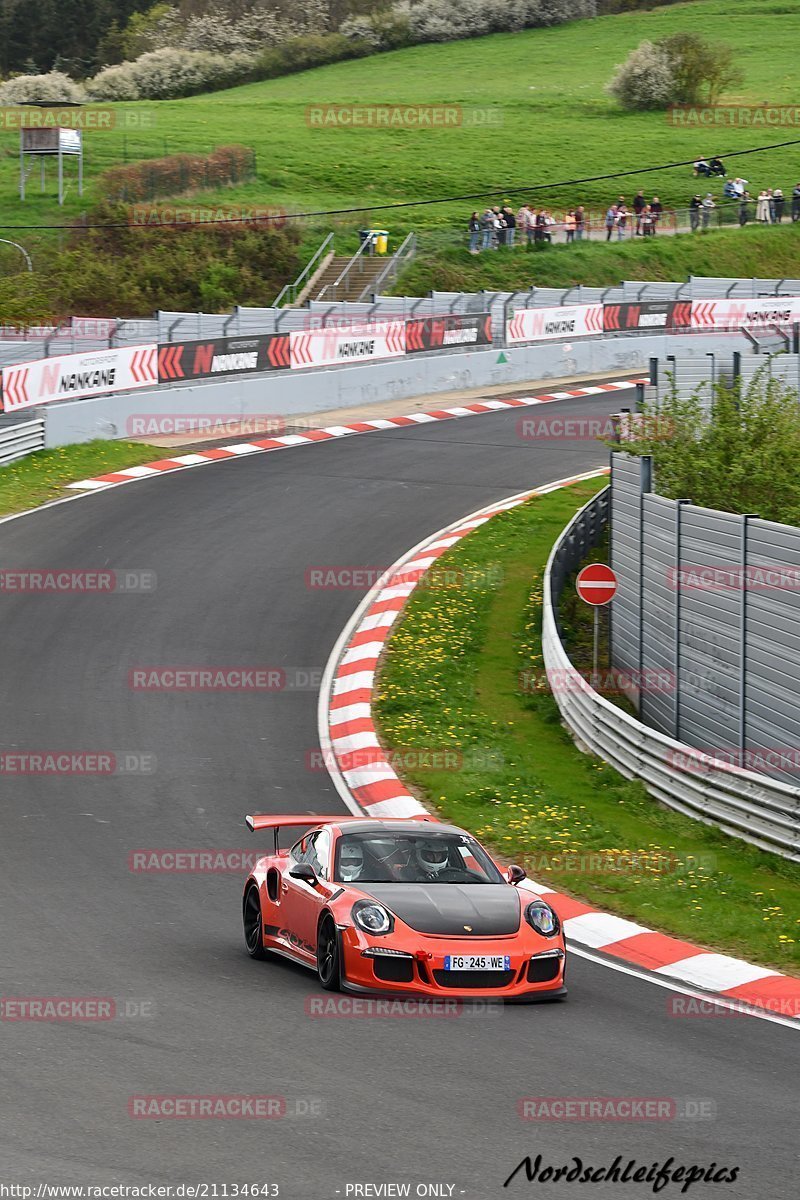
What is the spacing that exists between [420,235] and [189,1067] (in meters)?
A: 52.4

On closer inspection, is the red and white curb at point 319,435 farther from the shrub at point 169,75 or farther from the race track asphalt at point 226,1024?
the shrub at point 169,75

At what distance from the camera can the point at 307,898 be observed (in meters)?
Answer: 10.8

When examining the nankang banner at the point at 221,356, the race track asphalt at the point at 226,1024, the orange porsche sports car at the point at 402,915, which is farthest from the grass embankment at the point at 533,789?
the nankang banner at the point at 221,356

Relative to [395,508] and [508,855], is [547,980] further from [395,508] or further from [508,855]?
[395,508]

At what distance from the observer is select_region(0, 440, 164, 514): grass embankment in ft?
92.6

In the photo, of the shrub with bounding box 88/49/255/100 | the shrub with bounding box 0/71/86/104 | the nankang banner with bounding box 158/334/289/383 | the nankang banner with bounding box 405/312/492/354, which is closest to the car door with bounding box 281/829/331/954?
the nankang banner with bounding box 158/334/289/383

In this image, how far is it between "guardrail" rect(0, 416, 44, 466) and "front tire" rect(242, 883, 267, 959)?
19.8 m

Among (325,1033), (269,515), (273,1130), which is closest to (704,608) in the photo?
(325,1033)

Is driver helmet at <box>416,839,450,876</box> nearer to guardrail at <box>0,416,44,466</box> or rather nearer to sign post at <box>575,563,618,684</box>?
sign post at <box>575,563,618,684</box>

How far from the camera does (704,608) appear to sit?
1686 cm

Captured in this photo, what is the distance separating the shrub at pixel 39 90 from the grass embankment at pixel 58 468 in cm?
7184

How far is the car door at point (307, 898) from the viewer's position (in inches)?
420

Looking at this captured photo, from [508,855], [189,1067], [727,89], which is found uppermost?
[727,89]

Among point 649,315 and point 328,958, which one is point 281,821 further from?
point 649,315
